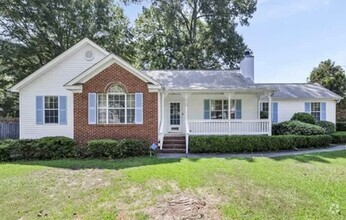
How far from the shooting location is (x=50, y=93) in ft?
58.5

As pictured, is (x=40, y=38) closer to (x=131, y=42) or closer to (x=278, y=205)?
(x=131, y=42)

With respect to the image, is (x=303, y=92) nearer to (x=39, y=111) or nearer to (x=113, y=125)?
(x=113, y=125)

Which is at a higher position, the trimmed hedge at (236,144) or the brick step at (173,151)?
the trimmed hedge at (236,144)

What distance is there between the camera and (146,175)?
948 cm

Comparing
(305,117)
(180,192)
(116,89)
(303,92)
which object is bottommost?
(180,192)

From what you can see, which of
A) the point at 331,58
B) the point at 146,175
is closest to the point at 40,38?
the point at 146,175

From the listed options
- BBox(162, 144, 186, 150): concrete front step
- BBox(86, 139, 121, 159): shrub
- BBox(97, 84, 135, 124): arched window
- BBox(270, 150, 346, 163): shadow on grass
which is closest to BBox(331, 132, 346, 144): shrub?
BBox(270, 150, 346, 163): shadow on grass

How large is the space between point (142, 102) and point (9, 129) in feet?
38.0

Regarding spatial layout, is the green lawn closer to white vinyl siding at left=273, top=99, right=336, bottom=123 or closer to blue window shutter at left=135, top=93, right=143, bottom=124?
blue window shutter at left=135, top=93, right=143, bottom=124

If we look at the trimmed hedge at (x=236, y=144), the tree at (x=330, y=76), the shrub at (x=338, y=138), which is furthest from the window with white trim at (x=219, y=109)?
the tree at (x=330, y=76)

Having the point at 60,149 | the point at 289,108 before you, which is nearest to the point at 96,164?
the point at 60,149

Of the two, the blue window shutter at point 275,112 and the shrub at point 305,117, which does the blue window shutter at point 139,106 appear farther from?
the shrub at point 305,117

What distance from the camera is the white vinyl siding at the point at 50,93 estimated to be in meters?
17.6

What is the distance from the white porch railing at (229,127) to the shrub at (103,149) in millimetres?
4553
